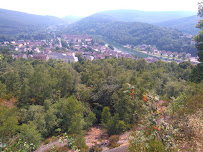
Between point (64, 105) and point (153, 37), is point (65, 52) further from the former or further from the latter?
point (153, 37)

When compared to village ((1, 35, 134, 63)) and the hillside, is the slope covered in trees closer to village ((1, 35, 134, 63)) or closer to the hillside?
village ((1, 35, 134, 63))

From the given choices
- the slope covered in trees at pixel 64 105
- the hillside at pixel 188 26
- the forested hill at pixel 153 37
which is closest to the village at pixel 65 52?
the slope covered in trees at pixel 64 105

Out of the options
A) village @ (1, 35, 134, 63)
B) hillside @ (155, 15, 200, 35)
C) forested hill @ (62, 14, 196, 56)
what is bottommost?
village @ (1, 35, 134, 63)

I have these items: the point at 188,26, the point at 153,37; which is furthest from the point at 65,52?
the point at 188,26

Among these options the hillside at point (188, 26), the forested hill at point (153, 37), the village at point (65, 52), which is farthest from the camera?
the hillside at point (188, 26)

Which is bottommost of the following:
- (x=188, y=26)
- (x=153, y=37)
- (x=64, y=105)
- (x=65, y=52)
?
(x=65, y=52)

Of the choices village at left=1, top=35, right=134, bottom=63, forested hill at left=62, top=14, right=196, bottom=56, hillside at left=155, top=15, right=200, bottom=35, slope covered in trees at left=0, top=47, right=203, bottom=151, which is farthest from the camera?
hillside at left=155, top=15, right=200, bottom=35

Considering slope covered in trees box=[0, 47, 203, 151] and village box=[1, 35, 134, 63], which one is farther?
village box=[1, 35, 134, 63]

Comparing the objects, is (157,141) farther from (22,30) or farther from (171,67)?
(22,30)

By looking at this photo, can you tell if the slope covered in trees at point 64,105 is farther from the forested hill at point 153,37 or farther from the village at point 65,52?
the forested hill at point 153,37

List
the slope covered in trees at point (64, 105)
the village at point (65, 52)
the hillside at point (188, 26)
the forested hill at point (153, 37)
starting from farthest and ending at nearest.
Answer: the hillside at point (188, 26), the forested hill at point (153, 37), the village at point (65, 52), the slope covered in trees at point (64, 105)

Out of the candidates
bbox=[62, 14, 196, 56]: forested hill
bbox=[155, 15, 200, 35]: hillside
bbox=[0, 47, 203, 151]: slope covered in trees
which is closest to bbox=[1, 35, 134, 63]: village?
bbox=[0, 47, 203, 151]: slope covered in trees

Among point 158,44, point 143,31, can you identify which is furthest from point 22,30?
point 158,44
